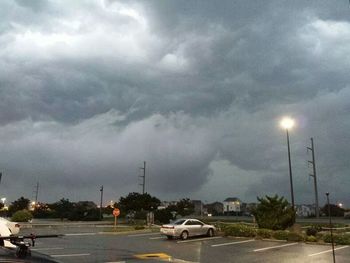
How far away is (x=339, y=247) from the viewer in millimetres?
23406

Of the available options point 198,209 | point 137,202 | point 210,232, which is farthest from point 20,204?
point 210,232

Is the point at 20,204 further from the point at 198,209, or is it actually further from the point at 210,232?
the point at 210,232

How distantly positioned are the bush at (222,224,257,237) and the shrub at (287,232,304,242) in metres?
2.80

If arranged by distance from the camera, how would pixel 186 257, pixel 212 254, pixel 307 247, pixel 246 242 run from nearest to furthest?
pixel 186 257, pixel 212 254, pixel 307 247, pixel 246 242

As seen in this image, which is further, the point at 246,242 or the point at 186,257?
the point at 246,242

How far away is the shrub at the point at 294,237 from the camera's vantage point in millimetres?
26055

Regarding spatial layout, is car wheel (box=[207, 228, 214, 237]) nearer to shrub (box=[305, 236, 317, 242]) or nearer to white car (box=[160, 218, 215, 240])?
white car (box=[160, 218, 215, 240])

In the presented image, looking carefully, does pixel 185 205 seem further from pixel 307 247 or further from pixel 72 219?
pixel 307 247

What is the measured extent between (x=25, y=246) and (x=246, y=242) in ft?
77.3

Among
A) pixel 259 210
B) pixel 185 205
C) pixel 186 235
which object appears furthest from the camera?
pixel 185 205

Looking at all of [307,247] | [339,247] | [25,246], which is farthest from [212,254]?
[25,246]

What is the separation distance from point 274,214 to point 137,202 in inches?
1216

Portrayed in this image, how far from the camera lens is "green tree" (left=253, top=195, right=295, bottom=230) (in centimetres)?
2988

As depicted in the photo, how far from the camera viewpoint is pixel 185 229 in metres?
27.9
